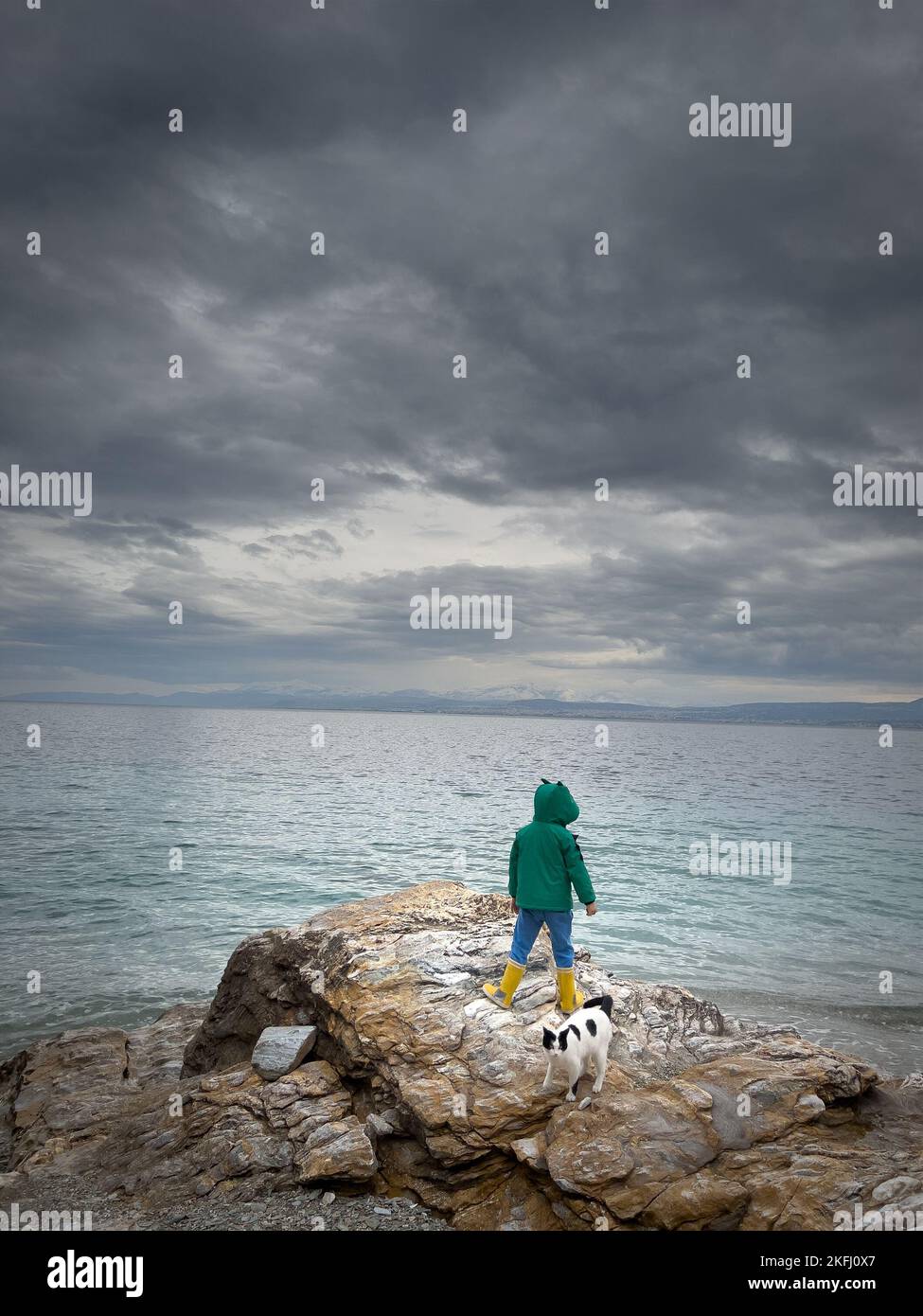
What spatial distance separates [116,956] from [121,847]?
14513mm

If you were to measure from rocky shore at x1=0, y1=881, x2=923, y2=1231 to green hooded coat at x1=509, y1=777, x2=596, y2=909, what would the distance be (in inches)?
52.0

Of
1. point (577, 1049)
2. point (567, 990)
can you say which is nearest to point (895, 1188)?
point (577, 1049)

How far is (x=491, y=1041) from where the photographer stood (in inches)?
300

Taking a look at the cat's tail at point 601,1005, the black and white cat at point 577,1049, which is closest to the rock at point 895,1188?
the black and white cat at point 577,1049

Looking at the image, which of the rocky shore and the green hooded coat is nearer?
the rocky shore

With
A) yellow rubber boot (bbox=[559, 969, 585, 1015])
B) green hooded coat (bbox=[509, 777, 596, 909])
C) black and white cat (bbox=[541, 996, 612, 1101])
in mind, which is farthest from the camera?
green hooded coat (bbox=[509, 777, 596, 909])

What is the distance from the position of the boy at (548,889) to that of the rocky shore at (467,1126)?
42 centimetres

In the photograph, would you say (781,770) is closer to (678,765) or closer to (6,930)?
(678,765)

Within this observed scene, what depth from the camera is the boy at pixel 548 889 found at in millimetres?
8078

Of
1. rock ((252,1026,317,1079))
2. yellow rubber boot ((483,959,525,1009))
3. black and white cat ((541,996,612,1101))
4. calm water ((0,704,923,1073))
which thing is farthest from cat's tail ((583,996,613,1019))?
calm water ((0,704,923,1073))

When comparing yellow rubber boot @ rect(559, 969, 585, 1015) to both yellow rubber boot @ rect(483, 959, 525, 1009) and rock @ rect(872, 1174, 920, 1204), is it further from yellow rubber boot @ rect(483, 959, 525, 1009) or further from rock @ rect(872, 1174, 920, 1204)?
rock @ rect(872, 1174, 920, 1204)

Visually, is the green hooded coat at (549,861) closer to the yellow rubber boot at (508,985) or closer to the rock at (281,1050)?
the yellow rubber boot at (508,985)

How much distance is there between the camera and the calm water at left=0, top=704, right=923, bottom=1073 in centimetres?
1595

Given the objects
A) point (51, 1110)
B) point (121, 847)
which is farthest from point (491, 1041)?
point (121, 847)
